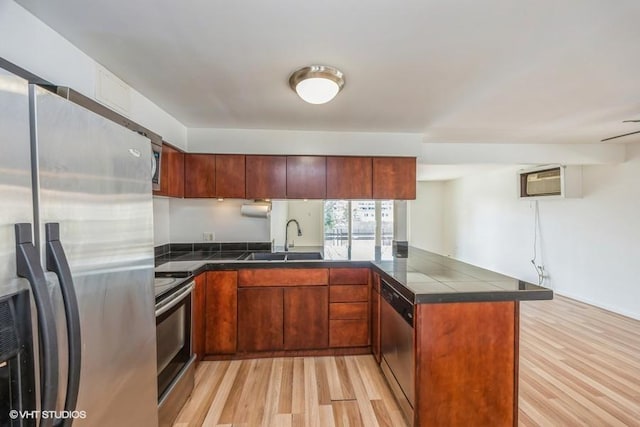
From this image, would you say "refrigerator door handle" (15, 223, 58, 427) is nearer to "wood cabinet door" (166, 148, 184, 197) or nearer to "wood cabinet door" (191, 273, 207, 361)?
"wood cabinet door" (191, 273, 207, 361)

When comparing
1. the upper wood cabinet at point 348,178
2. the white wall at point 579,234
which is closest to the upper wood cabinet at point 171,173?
the upper wood cabinet at point 348,178

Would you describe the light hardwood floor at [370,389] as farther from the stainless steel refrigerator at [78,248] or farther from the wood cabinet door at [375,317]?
the stainless steel refrigerator at [78,248]

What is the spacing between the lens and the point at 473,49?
1.60m

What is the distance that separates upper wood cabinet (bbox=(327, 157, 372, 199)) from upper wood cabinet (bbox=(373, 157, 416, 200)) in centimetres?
9

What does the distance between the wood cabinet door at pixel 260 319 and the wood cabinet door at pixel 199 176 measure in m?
1.10

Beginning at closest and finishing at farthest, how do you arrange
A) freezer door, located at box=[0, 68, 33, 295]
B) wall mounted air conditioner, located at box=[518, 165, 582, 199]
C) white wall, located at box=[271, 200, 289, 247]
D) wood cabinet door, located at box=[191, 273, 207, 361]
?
freezer door, located at box=[0, 68, 33, 295] → wood cabinet door, located at box=[191, 273, 207, 361] → white wall, located at box=[271, 200, 289, 247] → wall mounted air conditioner, located at box=[518, 165, 582, 199]

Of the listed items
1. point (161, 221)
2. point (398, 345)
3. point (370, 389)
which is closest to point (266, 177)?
point (161, 221)

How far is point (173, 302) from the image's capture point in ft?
Answer: 6.05

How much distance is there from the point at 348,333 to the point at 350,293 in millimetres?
389

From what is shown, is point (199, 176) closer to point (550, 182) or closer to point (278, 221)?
point (278, 221)

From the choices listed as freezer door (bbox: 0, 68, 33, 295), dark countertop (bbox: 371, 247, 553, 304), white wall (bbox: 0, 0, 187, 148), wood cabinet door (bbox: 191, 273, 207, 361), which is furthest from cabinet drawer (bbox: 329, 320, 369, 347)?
white wall (bbox: 0, 0, 187, 148)

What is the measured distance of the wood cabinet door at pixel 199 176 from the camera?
304 cm

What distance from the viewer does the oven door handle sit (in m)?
1.65

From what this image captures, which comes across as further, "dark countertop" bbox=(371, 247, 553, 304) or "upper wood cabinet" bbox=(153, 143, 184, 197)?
"upper wood cabinet" bbox=(153, 143, 184, 197)
